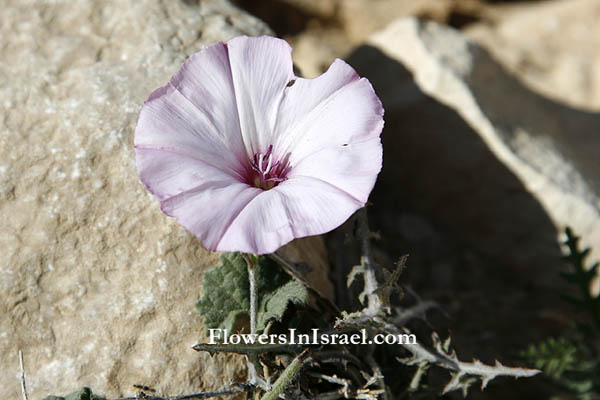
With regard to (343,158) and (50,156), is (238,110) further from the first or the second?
(50,156)

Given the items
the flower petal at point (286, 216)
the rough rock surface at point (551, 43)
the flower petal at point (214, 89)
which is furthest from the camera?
the rough rock surface at point (551, 43)

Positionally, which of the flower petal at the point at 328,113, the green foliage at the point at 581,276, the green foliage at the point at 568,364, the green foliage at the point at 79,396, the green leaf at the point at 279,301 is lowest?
the green foliage at the point at 568,364

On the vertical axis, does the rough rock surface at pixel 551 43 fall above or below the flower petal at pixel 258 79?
below

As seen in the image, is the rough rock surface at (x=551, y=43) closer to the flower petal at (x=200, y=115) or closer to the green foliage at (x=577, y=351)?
the green foliage at (x=577, y=351)

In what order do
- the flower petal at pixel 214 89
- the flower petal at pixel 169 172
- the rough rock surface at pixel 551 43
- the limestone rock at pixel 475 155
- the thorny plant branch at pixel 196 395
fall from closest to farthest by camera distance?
the flower petal at pixel 169 172, the thorny plant branch at pixel 196 395, the flower petal at pixel 214 89, the limestone rock at pixel 475 155, the rough rock surface at pixel 551 43

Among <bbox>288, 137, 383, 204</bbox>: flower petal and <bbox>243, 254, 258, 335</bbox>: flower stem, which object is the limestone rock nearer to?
<bbox>288, 137, 383, 204</bbox>: flower petal

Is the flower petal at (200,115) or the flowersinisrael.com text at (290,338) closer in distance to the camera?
the flower petal at (200,115)

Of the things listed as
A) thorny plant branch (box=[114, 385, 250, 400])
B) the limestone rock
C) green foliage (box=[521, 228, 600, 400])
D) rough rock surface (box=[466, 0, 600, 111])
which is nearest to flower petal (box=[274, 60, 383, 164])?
thorny plant branch (box=[114, 385, 250, 400])

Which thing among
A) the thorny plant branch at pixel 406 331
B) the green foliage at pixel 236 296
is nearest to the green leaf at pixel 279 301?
the green foliage at pixel 236 296
